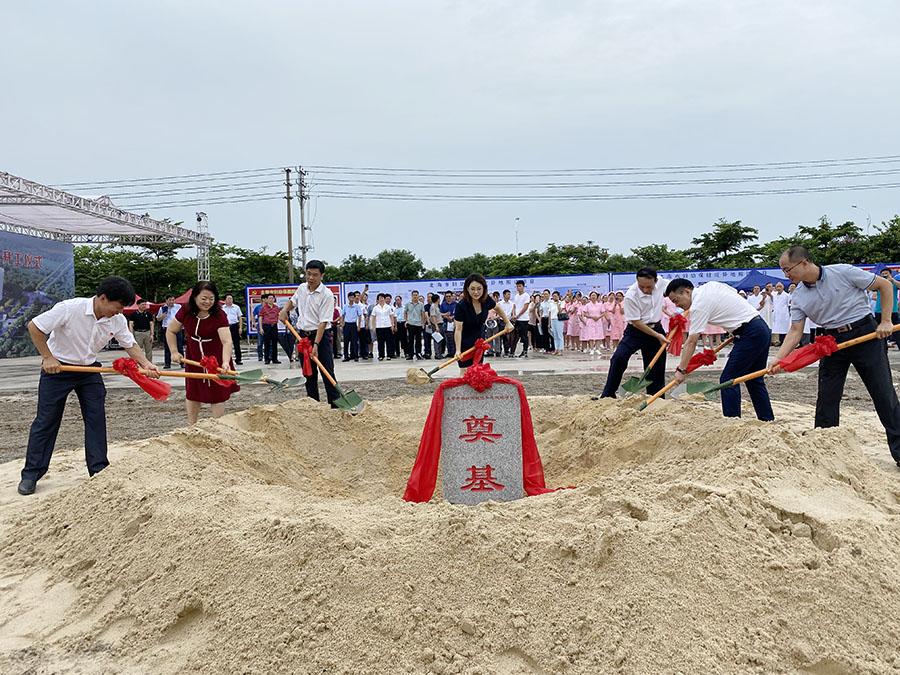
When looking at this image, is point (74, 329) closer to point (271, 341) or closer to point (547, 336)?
point (271, 341)

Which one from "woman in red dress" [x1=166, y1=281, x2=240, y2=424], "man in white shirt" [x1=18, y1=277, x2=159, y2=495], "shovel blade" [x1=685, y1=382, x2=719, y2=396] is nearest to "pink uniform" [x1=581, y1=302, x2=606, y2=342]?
"shovel blade" [x1=685, y1=382, x2=719, y2=396]

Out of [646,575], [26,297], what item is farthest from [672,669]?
[26,297]

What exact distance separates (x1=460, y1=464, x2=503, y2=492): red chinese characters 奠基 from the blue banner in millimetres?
21019

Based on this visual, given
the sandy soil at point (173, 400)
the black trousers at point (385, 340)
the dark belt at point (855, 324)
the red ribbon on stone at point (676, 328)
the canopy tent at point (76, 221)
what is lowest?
the sandy soil at point (173, 400)

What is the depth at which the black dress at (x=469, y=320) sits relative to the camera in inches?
277

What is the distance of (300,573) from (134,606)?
876 mm

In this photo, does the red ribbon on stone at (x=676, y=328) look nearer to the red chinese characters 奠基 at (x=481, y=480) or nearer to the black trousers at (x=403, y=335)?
the red chinese characters 奠基 at (x=481, y=480)

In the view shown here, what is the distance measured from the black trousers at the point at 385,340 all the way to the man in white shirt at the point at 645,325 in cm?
1013

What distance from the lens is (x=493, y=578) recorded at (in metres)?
2.64

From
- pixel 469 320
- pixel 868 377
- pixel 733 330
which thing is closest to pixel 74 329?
pixel 469 320

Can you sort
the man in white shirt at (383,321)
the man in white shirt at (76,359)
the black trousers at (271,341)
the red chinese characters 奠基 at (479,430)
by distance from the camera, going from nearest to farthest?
1. the red chinese characters 奠基 at (479,430)
2. the man in white shirt at (76,359)
3. the black trousers at (271,341)
4. the man in white shirt at (383,321)

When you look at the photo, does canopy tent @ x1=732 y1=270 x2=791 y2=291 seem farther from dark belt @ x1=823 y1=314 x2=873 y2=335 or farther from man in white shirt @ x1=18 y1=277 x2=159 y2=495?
man in white shirt @ x1=18 y1=277 x2=159 y2=495

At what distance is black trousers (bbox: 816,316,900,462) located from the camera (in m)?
4.95

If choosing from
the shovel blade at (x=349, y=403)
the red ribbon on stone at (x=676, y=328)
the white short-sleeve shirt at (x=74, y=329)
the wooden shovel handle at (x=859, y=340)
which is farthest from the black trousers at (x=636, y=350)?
the white short-sleeve shirt at (x=74, y=329)
